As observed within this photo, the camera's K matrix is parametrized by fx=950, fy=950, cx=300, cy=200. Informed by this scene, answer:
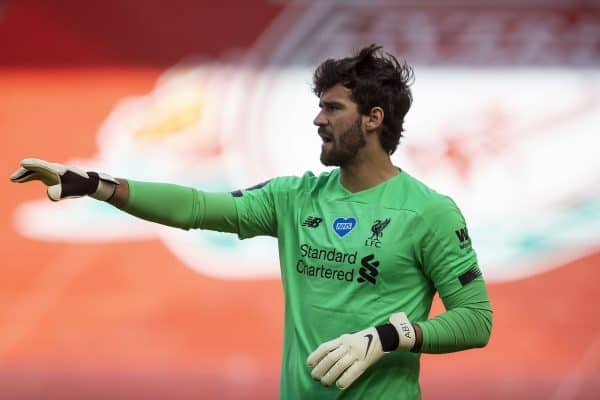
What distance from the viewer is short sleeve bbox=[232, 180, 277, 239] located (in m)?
2.74

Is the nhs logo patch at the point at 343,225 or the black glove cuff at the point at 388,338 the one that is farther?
the nhs logo patch at the point at 343,225

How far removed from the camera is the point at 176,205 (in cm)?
265

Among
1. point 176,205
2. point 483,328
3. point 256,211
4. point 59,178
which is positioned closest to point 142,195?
point 176,205

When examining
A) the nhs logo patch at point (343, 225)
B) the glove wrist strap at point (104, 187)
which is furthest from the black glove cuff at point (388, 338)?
the glove wrist strap at point (104, 187)

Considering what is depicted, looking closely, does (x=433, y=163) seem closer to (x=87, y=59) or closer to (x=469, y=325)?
(x=87, y=59)

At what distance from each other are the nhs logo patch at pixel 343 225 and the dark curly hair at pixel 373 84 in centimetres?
27

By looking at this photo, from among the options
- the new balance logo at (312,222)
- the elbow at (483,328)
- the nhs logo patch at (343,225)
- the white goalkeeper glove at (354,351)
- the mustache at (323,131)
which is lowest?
the white goalkeeper glove at (354,351)

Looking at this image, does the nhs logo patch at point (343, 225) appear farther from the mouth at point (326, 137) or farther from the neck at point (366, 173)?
the mouth at point (326, 137)

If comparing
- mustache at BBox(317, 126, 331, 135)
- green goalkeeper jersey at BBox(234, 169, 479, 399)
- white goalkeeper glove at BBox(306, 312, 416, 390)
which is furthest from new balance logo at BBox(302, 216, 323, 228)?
white goalkeeper glove at BBox(306, 312, 416, 390)

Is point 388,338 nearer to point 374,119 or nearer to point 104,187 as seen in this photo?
point 374,119

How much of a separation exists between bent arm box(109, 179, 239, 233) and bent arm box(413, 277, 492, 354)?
0.65 meters

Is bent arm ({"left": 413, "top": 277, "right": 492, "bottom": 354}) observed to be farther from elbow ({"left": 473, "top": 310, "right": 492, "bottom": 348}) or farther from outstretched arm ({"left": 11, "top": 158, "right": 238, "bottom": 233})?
outstretched arm ({"left": 11, "top": 158, "right": 238, "bottom": 233})

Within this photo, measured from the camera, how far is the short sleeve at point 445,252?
2504mm

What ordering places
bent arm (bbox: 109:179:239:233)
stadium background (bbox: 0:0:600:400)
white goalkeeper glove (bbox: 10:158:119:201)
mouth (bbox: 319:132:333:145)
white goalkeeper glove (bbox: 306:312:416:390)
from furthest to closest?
stadium background (bbox: 0:0:600:400), mouth (bbox: 319:132:333:145), bent arm (bbox: 109:179:239:233), white goalkeeper glove (bbox: 10:158:119:201), white goalkeeper glove (bbox: 306:312:416:390)
